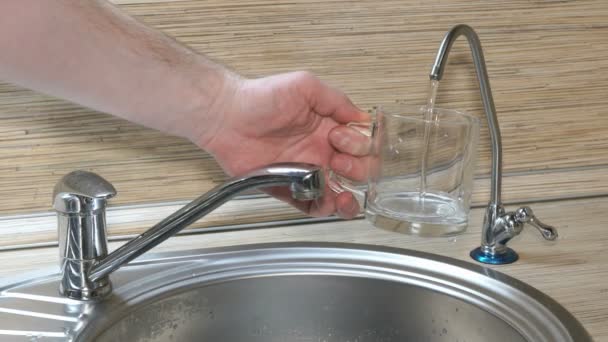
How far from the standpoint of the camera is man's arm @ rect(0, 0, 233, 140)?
0.74m

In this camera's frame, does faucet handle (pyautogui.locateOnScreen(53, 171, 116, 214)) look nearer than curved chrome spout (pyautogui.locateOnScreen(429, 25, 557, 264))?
Yes

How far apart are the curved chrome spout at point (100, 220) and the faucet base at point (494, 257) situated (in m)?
0.25

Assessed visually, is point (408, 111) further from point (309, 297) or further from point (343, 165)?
point (309, 297)

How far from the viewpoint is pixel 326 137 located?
97cm

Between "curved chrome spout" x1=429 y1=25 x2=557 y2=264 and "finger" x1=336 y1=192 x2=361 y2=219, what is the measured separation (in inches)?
6.2

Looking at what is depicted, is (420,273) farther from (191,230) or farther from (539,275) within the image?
(191,230)

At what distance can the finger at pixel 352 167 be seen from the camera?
0.93 meters

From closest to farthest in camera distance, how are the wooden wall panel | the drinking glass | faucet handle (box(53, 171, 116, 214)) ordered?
faucet handle (box(53, 171, 116, 214)) → the drinking glass → the wooden wall panel

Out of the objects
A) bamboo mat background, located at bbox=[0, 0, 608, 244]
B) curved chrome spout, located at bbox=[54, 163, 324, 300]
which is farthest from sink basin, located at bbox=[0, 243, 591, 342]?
bamboo mat background, located at bbox=[0, 0, 608, 244]

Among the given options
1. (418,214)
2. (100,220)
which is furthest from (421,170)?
(100,220)

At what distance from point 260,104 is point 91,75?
8.0 inches

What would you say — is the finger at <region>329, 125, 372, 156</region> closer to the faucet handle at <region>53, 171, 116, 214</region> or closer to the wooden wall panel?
the wooden wall panel

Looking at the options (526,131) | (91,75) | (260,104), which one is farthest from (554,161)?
(91,75)

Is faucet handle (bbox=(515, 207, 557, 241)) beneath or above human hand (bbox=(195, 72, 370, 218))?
beneath
